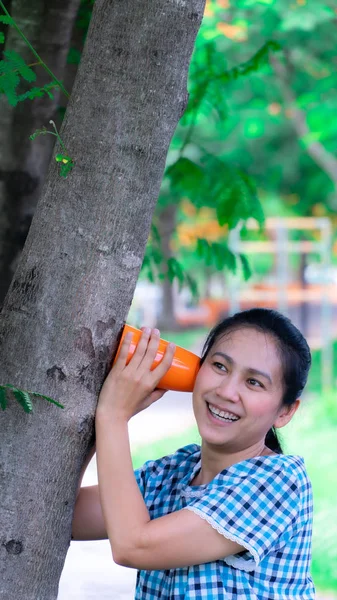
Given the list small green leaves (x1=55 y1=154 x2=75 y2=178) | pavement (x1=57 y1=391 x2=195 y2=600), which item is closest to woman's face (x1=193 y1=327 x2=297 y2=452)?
small green leaves (x1=55 y1=154 x2=75 y2=178)

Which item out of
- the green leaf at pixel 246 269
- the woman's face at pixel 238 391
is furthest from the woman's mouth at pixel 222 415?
the green leaf at pixel 246 269

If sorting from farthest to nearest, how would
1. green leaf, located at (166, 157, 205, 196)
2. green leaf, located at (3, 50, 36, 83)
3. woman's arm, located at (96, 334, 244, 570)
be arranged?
green leaf, located at (166, 157, 205, 196)
green leaf, located at (3, 50, 36, 83)
woman's arm, located at (96, 334, 244, 570)

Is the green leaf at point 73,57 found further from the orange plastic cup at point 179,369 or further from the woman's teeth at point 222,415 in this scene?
the woman's teeth at point 222,415

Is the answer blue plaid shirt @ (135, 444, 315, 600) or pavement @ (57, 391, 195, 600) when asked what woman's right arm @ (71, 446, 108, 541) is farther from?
pavement @ (57, 391, 195, 600)

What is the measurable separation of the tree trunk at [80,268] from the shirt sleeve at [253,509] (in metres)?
0.31

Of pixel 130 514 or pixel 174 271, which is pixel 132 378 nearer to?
pixel 130 514

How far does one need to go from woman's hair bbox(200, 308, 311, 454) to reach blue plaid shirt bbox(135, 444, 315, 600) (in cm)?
18

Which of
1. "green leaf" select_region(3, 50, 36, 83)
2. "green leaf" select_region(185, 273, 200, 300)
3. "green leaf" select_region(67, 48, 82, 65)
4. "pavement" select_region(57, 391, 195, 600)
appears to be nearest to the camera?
"green leaf" select_region(3, 50, 36, 83)

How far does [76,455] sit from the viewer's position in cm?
187

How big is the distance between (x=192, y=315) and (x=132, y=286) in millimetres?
25162

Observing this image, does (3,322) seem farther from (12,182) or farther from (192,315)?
(192,315)

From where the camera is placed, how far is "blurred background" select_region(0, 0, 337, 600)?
292 centimetres

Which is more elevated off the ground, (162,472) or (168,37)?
(168,37)

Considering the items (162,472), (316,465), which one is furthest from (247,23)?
(162,472)
